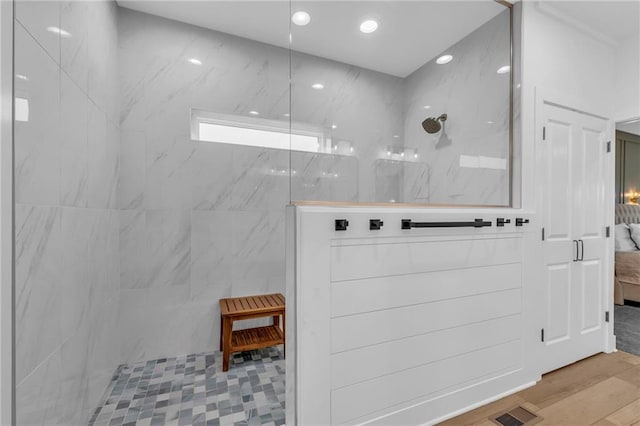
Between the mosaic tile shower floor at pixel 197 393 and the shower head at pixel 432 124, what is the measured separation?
77.1 inches

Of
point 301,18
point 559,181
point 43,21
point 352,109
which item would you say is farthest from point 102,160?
point 559,181

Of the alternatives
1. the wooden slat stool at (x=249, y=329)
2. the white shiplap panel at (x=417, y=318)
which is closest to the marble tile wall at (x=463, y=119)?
the white shiplap panel at (x=417, y=318)

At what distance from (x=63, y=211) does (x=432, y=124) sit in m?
2.00

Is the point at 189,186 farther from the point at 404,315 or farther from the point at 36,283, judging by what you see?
the point at 404,315

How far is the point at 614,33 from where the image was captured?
7.95 feet

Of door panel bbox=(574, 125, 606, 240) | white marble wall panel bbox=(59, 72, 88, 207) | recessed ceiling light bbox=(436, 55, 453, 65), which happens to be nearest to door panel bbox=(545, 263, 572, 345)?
door panel bbox=(574, 125, 606, 240)

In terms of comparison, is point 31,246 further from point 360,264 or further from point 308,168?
point 360,264

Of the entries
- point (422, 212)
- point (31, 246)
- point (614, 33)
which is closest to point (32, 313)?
point (31, 246)

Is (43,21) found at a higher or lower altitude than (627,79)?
lower

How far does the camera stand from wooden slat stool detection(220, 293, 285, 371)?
2.15m

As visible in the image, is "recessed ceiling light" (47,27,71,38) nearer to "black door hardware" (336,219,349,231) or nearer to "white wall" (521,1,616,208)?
"black door hardware" (336,219,349,231)

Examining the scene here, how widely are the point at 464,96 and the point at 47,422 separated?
2.72 m

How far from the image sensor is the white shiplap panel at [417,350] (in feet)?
4.66

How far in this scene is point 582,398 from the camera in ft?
6.01
